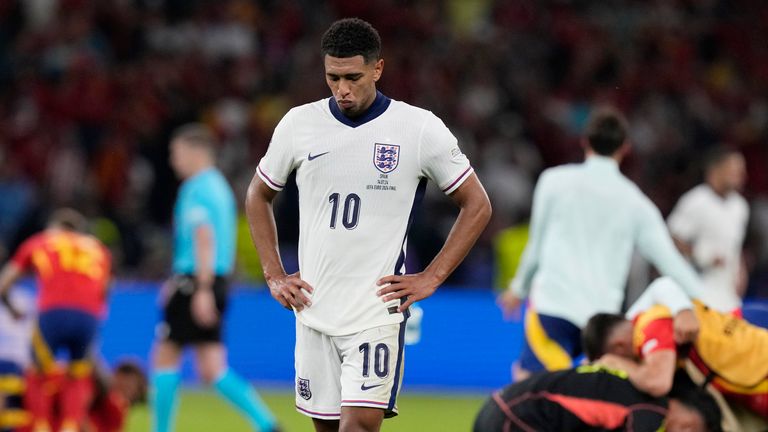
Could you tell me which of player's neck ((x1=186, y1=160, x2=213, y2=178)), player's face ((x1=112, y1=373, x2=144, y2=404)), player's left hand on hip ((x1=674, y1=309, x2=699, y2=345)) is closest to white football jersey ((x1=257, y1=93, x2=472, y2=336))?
player's left hand on hip ((x1=674, y1=309, x2=699, y2=345))

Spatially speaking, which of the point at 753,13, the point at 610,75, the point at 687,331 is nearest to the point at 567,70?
the point at 610,75

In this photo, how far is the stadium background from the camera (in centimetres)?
1293

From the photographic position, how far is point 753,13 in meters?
18.6

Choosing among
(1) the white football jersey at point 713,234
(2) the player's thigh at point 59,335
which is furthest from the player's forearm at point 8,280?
(1) the white football jersey at point 713,234

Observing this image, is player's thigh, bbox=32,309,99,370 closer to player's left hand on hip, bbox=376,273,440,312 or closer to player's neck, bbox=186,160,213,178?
player's neck, bbox=186,160,213,178

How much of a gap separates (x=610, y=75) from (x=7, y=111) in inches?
284

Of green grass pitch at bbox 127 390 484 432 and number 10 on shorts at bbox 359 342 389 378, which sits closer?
number 10 on shorts at bbox 359 342 389 378

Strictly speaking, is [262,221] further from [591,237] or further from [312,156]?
[591,237]

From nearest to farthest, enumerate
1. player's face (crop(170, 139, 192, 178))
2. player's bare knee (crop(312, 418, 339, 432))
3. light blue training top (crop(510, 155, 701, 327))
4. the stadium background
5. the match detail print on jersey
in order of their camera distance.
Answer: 1. the match detail print on jersey
2. player's bare knee (crop(312, 418, 339, 432))
3. light blue training top (crop(510, 155, 701, 327))
4. player's face (crop(170, 139, 192, 178))
5. the stadium background

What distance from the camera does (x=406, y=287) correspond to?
16.9ft

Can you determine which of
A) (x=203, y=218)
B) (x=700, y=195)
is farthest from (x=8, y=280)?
(x=700, y=195)

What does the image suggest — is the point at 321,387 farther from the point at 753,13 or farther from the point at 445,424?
the point at 753,13

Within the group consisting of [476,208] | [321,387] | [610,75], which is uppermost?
[610,75]

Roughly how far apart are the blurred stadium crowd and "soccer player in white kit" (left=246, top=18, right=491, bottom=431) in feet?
26.9
